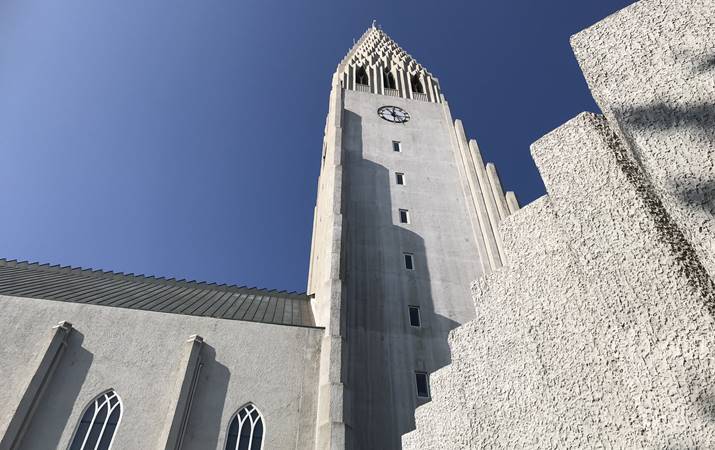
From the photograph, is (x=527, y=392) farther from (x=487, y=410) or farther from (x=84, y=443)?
(x=84, y=443)

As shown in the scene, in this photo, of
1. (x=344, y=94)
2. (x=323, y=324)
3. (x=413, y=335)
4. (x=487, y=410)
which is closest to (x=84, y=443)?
(x=323, y=324)

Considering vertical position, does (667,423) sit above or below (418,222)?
below

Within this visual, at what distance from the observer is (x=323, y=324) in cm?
1822

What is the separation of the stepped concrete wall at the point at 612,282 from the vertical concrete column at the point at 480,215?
58.8 feet

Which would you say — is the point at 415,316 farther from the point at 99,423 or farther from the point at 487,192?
the point at 99,423

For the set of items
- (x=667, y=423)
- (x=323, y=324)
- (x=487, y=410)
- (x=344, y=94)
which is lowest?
(x=667, y=423)

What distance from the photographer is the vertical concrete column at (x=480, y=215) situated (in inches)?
898

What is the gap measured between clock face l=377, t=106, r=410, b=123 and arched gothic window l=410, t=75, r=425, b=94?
558 centimetres

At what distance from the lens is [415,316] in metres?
20.0

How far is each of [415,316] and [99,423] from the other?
11775mm

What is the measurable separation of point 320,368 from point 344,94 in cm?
2157

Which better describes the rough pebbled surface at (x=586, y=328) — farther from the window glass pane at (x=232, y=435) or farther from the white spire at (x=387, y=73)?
the white spire at (x=387, y=73)

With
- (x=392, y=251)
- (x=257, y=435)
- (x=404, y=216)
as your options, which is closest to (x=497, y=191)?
(x=404, y=216)

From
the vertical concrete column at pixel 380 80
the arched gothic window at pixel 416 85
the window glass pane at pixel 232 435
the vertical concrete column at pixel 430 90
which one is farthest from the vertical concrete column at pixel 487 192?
the window glass pane at pixel 232 435
